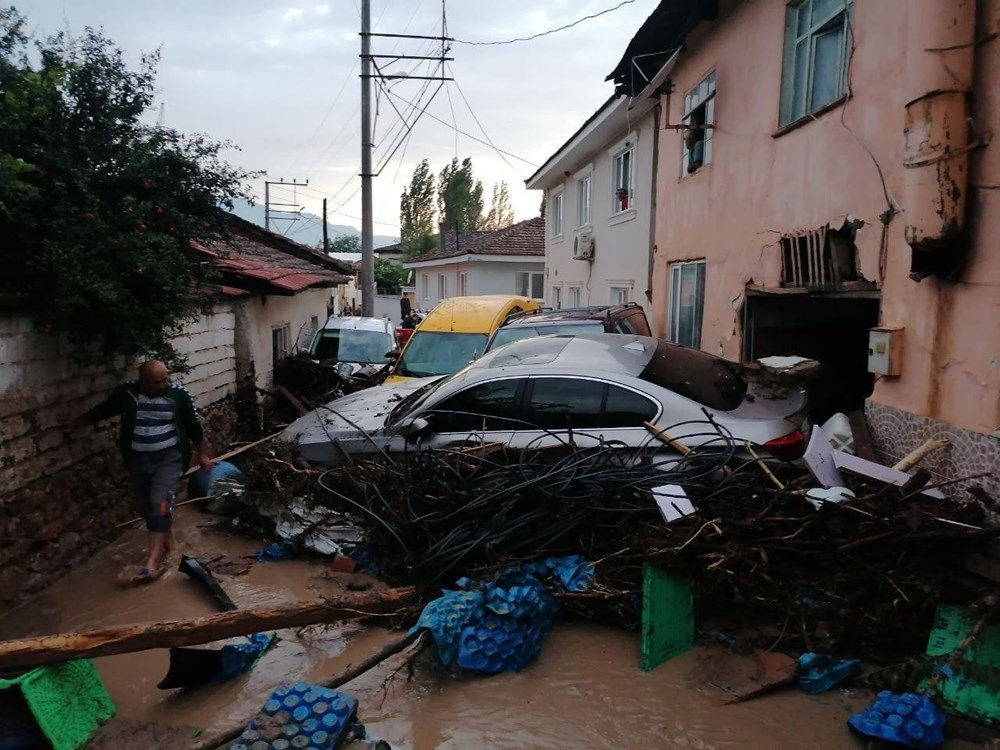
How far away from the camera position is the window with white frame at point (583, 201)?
52.1 feet

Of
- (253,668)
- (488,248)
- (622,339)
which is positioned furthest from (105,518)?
(488,248)

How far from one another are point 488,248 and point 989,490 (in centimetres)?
2246

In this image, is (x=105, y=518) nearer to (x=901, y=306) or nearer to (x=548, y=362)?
(x=548, y=362)

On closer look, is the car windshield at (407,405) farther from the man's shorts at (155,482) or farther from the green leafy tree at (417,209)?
the green leafy tree at (417,209)

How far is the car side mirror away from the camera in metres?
5.21

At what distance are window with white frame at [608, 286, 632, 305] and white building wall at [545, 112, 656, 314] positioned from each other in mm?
70

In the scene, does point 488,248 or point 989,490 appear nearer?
point 989,490

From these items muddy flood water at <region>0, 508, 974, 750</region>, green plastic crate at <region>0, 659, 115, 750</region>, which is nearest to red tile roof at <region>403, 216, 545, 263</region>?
muddy flood water at <region>0, 508, 974, 750</region>

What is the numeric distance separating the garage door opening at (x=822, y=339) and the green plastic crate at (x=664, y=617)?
380 cm

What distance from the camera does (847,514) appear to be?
12.1 ft

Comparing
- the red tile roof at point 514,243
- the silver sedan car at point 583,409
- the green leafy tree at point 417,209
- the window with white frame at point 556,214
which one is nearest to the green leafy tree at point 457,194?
the green leafy tree at point 417,209

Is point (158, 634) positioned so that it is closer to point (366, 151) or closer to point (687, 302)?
point (687, 302)

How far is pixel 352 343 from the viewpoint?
12.5 m

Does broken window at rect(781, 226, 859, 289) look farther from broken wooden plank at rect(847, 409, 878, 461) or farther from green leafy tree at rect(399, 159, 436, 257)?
green leafy tree at rect(399, 159, 436, 257)
